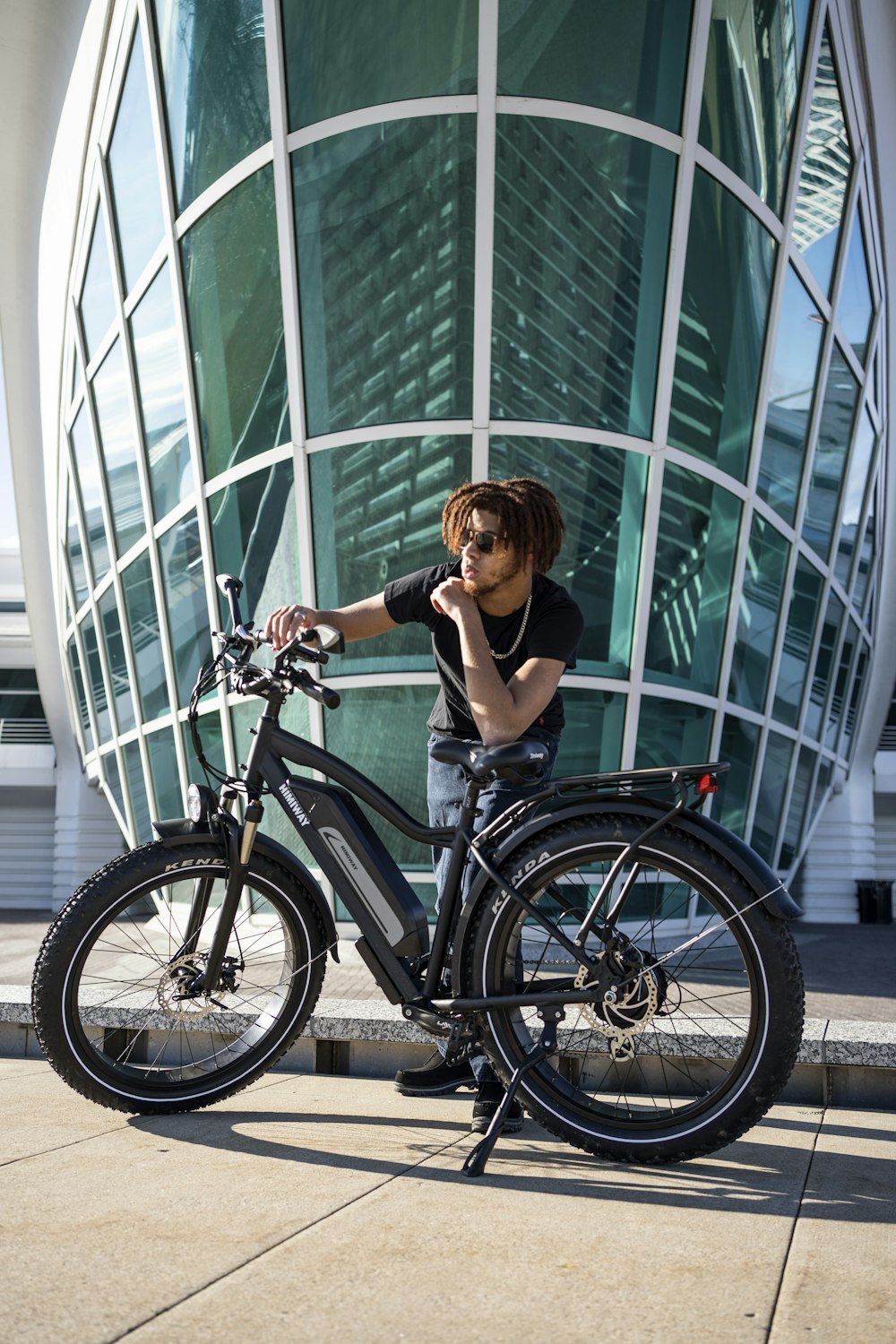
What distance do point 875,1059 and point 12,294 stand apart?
16993 millimetres

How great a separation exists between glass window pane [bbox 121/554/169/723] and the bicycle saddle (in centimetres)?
1124

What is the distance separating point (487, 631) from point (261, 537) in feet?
27.0

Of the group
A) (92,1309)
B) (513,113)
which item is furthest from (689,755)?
(92,1309)

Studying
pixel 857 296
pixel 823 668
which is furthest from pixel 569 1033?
pixel 823 668

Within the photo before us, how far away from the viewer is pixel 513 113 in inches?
377

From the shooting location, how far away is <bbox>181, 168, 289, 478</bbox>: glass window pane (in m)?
10.4

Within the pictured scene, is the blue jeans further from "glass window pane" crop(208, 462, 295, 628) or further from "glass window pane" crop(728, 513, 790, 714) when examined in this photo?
"glass window pane" crop(728, 513, 790, 714)

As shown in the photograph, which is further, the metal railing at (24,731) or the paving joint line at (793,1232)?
the metal railing at (24,731)

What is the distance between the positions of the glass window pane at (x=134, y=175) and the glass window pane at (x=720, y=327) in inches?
221

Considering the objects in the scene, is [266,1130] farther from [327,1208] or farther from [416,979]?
[327,1208]

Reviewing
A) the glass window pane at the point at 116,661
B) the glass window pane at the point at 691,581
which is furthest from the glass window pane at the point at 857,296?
the glass window pane at the point at 116,661

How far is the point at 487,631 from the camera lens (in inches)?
126

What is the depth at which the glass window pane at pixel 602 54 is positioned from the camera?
376 inches

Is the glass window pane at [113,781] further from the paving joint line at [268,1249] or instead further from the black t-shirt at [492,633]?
the paving joint line at [268,1249]
